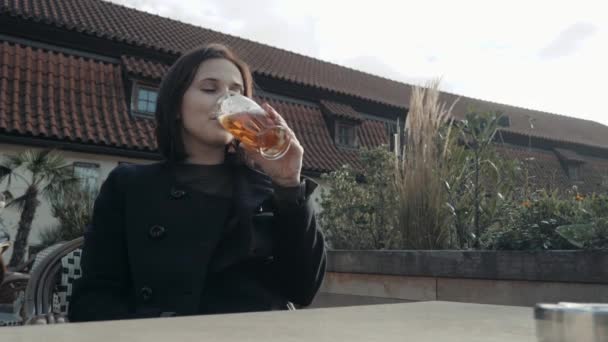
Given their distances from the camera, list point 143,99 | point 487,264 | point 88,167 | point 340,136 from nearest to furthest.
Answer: point 487,264, point 88,167, point 143,99, point 340,136

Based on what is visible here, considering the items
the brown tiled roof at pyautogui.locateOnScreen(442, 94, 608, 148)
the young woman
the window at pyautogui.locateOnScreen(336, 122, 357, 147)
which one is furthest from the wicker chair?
the brown tiled roof at pyautogui.locateOnScreen(442, 94, 608, 148)

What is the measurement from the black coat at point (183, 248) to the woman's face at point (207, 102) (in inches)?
5.8

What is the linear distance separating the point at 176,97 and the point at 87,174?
963 cm

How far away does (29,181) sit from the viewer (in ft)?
32.5

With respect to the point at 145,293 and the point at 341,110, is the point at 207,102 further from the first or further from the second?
the point at 341,110

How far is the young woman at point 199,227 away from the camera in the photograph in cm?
148

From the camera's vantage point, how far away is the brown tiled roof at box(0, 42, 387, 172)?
10128 millimetres

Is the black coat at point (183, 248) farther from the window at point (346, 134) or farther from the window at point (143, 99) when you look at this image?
the window at point (346, 134)

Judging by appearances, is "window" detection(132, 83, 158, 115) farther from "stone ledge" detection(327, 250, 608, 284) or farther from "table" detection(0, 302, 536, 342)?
"table" detection(0, 302, 536, 342)

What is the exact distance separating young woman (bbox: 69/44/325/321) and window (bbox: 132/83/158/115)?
10.4 metres

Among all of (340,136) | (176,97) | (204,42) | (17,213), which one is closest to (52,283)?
(176,97)

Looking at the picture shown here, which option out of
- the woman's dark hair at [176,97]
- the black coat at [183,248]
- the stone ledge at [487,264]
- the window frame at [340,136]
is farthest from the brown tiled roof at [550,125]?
the black coat at [183,248]

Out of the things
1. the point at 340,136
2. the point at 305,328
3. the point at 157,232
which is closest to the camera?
the point at 305,328

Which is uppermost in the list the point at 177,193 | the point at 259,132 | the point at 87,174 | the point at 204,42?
the point at 204,42
